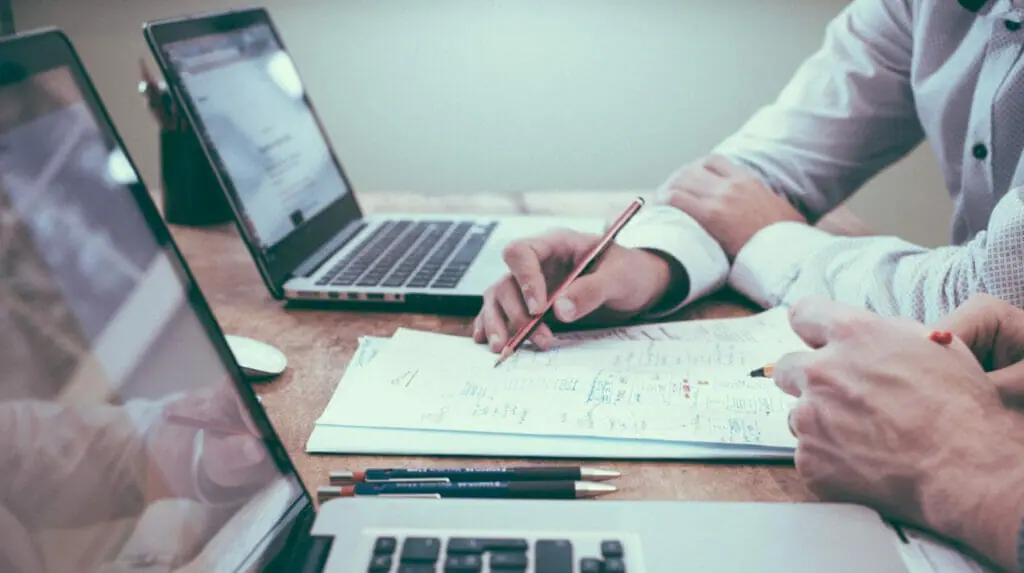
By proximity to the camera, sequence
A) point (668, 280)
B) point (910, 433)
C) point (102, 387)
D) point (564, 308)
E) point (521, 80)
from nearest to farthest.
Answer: point (102, 387) < point (910, 433) < point (564, 308) < point (668, 280) < point (521, 80)

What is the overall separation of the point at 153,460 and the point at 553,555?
193 millimetres

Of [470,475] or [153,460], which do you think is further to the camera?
[470,475]

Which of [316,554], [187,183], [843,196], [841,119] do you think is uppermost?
[187,183]

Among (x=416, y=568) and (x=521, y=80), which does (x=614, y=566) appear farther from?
(x=521, y=80)

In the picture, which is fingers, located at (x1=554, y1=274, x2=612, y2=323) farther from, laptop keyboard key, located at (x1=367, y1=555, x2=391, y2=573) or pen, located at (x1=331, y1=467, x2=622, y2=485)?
laptop keyboard key, located at (x1=367, y1=555, x2=391, y2=573)

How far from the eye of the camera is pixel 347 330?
792 millimetres

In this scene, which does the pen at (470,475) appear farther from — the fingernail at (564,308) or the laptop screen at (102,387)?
the fingernail at (564,308)

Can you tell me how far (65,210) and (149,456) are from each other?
0.12 m

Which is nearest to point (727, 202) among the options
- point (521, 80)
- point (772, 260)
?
point (772, 260)

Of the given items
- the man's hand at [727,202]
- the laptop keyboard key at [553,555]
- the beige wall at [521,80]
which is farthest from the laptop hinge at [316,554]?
the beige wall at [521,80]

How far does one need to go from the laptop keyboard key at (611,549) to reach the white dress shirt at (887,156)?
427 millimetres

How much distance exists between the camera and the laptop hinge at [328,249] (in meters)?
0.90

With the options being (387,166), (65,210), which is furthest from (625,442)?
(387,166)

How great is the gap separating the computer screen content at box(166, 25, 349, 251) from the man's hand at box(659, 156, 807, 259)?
0.42 m
